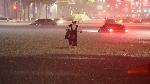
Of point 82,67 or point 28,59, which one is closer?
point 82,67

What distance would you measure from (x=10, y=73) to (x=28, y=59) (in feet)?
18.6

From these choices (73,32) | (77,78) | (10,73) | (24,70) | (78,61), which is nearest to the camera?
(77,78)

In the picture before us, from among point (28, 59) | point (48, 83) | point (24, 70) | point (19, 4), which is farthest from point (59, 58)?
point (19, 4)

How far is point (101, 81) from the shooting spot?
48.5ft

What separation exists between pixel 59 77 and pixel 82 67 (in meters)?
Result: 3.51

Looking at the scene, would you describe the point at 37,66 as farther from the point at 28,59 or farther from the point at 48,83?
the point at 48,83

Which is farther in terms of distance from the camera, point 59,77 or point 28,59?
point 28,59

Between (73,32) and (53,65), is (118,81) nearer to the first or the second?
(53,65)

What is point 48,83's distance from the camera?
14086 millimetres

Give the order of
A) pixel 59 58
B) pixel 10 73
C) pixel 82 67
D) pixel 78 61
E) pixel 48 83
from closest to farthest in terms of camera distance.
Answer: pixel 48 83 → pixel 10 73 → pixel 82 67 → pixel 78 61 → pixel 59 58

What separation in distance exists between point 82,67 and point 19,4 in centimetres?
10253

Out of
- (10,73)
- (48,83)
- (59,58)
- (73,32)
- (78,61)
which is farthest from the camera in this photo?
(73,32)

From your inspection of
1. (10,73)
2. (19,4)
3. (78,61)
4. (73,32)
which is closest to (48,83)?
(10,73)

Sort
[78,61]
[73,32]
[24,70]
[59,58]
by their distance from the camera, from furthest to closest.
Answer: [73,32] < [59,58] < [78,61] < [24,70]
